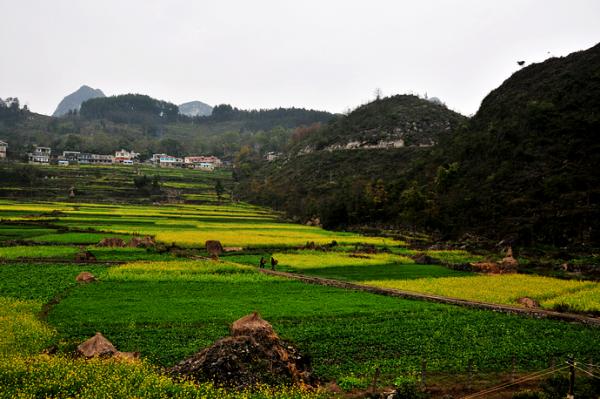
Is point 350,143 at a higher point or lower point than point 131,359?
higher

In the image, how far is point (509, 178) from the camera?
7850 cm

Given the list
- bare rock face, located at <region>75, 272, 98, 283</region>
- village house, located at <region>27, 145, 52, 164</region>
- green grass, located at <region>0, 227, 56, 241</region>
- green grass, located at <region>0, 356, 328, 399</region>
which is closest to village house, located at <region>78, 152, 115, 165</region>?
village house, located at <region>27, 145, 52, 164</region>

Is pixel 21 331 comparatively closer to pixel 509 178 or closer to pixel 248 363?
pixel 248 363

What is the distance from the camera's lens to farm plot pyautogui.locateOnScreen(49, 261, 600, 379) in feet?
69.3

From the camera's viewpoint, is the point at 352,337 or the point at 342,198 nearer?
the point at 352,337

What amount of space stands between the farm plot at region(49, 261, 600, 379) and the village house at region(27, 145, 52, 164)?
14545 cm

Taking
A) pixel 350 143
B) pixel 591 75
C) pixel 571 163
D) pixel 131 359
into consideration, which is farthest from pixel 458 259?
pixel 350 143

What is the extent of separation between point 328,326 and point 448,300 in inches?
490

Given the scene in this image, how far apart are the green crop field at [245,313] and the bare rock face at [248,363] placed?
85 cm

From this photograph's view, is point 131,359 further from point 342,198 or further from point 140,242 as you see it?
point 342,198

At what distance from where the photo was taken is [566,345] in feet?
77.2

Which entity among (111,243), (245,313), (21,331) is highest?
(245,313)

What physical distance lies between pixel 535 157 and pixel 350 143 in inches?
3397

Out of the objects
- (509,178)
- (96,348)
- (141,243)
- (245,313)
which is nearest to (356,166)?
(509,178)
